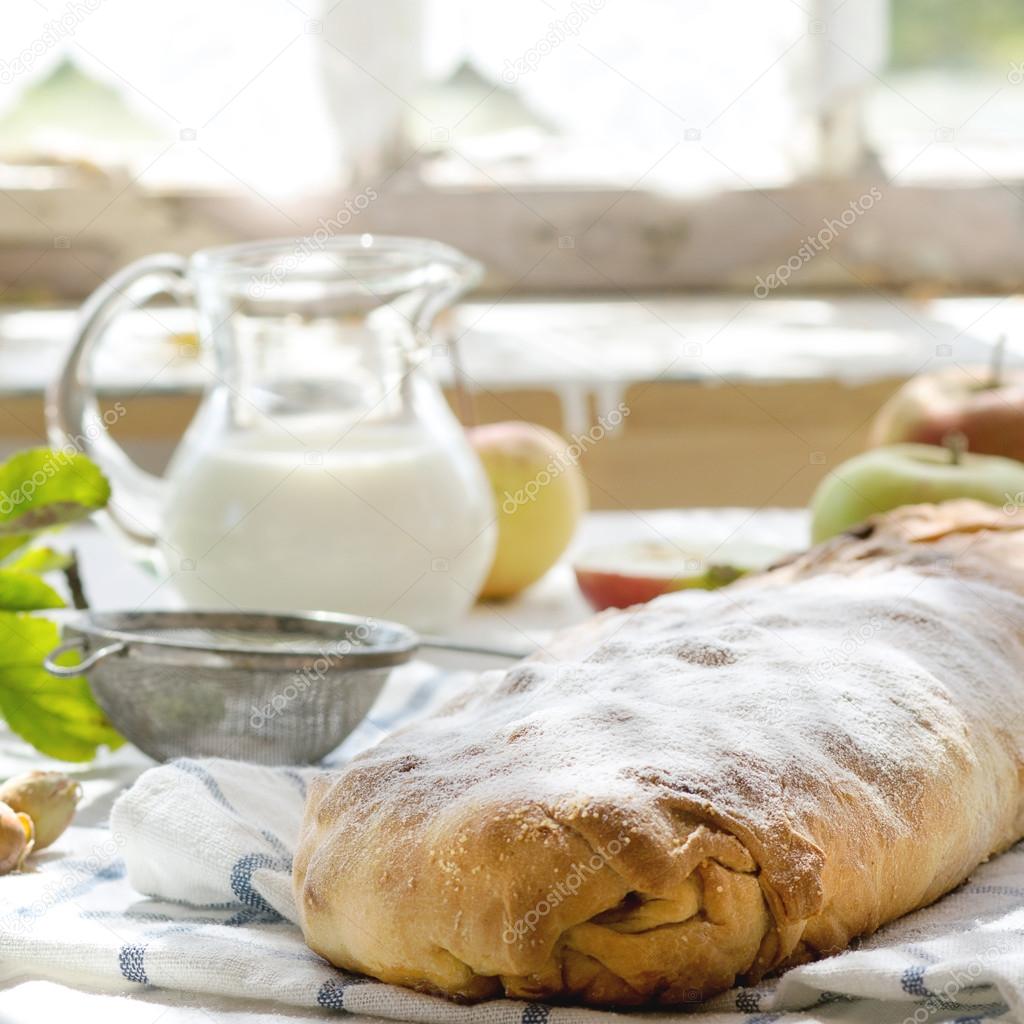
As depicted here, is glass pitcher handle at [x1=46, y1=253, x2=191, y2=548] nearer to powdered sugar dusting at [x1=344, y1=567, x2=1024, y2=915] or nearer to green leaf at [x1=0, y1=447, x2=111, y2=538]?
green leaf at [x1=0, y1=447, x2=111, y2=538]

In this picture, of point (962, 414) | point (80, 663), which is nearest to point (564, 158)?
point (962, 414)

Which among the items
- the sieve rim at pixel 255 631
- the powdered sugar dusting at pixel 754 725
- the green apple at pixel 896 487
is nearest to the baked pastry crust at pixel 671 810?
the powdered sugar dusting at pixel 754 725

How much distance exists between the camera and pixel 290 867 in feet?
2.16

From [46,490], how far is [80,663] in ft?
0.34

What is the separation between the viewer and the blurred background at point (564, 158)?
2.85 m

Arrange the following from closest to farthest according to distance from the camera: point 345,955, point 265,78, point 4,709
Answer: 1. point 345,955
2. point 4,709
3. point 265,78

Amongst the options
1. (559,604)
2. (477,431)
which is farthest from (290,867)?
(477,431)

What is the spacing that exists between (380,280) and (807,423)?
156 cm

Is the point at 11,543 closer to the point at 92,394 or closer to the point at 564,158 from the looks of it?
the point at 92,394

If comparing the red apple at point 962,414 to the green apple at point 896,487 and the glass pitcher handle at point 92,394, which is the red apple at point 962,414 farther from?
the glass pitcher handle at point 92,394

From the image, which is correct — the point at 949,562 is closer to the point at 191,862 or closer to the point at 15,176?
the point at 191,862

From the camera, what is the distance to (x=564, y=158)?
3.13 m

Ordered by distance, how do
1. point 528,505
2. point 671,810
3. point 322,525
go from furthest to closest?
1. point 528,505
2. point 322,525
3. point 671,810

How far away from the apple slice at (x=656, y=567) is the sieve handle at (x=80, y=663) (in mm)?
414
